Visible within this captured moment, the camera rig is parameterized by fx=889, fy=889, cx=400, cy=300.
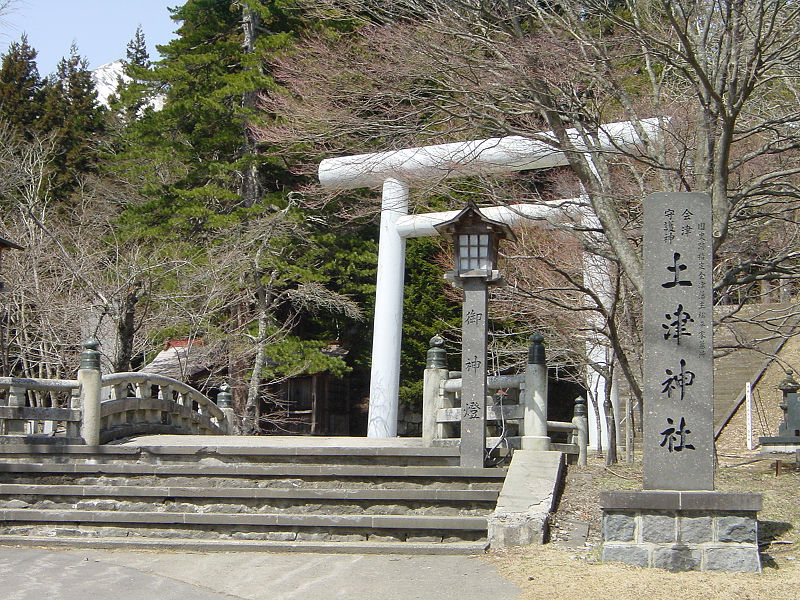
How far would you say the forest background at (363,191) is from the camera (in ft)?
33.9

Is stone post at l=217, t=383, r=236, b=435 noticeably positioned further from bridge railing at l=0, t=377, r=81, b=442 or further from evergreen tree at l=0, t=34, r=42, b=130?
evergreen tree at l=0, t=34, r=42, b=130

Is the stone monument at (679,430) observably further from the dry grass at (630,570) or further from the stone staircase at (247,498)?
the stone staircase at (247,498)

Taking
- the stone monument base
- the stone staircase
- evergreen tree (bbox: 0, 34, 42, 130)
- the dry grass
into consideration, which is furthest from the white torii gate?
evergreen tree (bbox: 0, 34, 42, 130)

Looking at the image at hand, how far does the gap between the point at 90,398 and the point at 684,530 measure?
789cm

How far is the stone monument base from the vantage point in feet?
24.3

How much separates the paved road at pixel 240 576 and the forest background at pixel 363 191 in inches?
160

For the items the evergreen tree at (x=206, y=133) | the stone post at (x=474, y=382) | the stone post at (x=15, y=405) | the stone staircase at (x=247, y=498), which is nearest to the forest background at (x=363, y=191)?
the evergreen tree at (x=206, y=133)

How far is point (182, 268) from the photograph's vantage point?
854 inches

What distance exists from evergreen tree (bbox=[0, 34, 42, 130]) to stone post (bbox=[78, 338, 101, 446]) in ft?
73.0

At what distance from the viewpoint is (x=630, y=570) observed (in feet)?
24.2

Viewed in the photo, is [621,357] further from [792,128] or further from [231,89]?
[231,89]

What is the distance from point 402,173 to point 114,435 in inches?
235

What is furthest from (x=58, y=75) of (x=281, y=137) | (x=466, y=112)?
(x=466, y=112)

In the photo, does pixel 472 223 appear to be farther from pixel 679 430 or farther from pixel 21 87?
pixel 21 87
